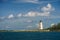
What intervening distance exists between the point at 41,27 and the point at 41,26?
2.79m

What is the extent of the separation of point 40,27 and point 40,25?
15.7 ft

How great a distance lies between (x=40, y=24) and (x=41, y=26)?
115 inches

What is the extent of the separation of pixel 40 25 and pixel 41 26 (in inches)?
85.3

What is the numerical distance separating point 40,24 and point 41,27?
18.5ft

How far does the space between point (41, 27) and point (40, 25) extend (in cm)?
491

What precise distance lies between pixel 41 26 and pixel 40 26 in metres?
0.68

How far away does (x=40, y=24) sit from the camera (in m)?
119

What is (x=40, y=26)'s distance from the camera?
4609 inches

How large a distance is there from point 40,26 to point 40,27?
3.10 m

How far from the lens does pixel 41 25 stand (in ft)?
390

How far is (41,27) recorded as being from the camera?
374ft

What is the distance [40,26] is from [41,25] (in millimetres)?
2046
